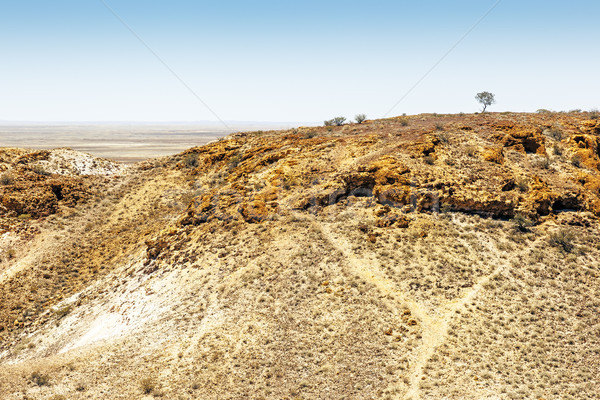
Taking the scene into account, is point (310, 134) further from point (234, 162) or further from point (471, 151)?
point (471, 151)

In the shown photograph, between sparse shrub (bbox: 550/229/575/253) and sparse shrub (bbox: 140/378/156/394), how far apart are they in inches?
801

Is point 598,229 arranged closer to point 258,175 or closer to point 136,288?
point 258,175

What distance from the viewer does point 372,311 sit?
16.2 m

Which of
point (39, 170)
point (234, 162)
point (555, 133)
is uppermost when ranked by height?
point (555, 133)

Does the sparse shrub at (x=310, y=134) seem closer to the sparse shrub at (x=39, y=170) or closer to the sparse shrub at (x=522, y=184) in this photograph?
the sparse shrub at (x=522, y=184)

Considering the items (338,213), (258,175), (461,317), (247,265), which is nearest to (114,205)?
(258,175)

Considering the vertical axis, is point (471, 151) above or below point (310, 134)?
below

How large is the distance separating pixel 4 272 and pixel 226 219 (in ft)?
48.0

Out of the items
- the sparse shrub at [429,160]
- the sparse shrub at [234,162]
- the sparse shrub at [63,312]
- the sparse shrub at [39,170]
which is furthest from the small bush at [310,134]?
the sparse shrub at [39,170]

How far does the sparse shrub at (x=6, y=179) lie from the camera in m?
32.0

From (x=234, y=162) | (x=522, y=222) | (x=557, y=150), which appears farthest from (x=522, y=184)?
(x=234, y=162)

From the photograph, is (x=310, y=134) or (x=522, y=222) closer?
(x=522, y=222)

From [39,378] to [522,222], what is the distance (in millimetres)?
24378

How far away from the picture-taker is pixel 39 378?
1440 cm
